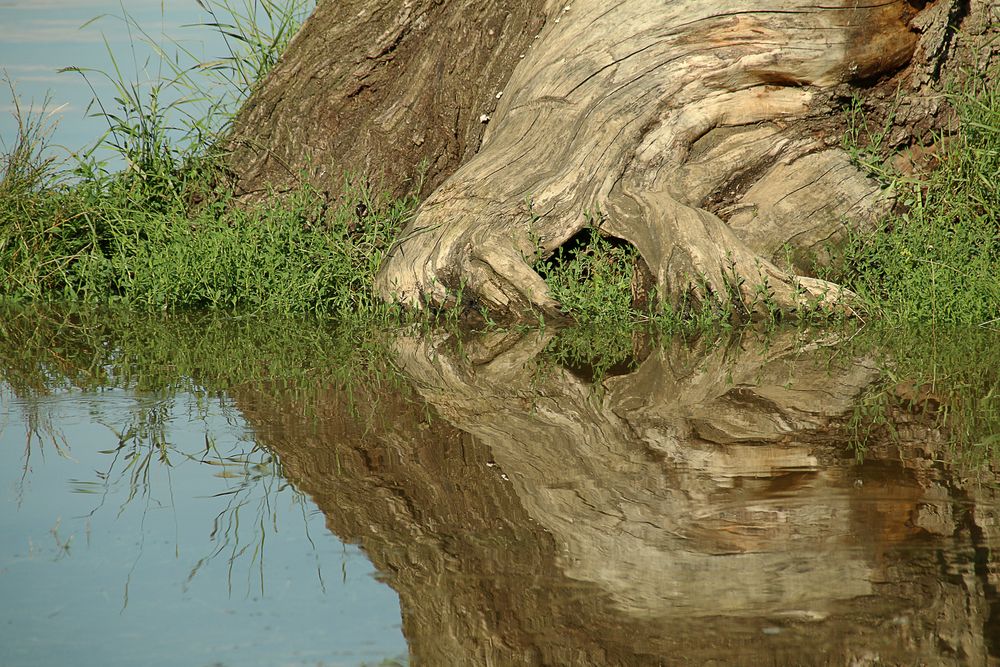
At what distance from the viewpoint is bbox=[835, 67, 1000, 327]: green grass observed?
6.70 m

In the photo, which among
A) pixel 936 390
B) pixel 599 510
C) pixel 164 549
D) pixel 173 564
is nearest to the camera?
pixel 173 564

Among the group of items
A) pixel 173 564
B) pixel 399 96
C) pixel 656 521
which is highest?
pixel 399 96

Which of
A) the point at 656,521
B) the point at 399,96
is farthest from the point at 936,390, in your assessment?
the point at 399,96

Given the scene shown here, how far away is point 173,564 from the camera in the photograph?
303cm

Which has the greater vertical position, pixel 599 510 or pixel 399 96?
pixel 399 96

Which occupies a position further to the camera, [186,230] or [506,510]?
[186,230]

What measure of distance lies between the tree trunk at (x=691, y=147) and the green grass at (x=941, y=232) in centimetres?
17

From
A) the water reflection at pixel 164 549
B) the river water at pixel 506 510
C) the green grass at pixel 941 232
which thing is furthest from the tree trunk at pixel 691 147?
the water reflection at pixel 164 549

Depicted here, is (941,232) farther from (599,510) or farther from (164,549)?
(164,549)

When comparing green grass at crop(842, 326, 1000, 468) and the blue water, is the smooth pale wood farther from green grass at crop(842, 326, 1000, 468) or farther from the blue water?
the blue water

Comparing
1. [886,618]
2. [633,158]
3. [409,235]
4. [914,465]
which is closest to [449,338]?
[409,235]

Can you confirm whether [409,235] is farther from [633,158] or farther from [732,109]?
[732,109]

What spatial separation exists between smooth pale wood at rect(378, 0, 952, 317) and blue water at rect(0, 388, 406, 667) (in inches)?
124

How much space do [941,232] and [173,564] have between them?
5.73 metres
